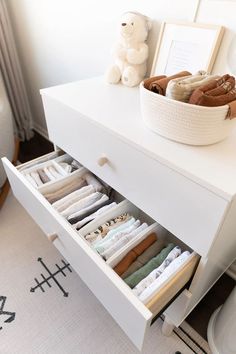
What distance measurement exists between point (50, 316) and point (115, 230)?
1.78ft

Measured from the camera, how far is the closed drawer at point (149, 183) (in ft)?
1.89

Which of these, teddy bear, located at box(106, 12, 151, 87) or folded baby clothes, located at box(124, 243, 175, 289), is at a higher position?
teddy bear, located at box(106, 12, 151, 87)

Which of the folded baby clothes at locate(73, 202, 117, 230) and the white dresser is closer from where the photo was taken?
the white dresser

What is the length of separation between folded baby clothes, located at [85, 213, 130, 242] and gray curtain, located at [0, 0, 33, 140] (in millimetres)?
1500

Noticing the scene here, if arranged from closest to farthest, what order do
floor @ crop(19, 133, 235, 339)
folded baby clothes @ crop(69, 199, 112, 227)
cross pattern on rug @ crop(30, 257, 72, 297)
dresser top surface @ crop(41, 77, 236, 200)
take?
dresser top surface @ crop(41, 77, 236, 200) → folded baby clothes @ crop(69, 199, 112, 227) → floor @ crop(19, 133, 235, 339) → cross pattern on rug @ crop(30, 257, 72, 297)

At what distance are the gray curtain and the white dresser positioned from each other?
1.06 metres

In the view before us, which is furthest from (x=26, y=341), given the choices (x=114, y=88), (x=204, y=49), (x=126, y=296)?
(x=204, y=49)

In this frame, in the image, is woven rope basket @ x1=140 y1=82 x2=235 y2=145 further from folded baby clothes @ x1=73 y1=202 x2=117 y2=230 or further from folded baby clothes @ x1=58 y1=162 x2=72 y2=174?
folded baby clothes @ x1=58 y1=162 x2=72 y2=174

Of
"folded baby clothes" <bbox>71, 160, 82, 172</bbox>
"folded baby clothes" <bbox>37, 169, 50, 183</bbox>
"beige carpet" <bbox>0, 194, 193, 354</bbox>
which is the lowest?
"beige carpet" <bbox>0, 194, 193, 354</bbox>

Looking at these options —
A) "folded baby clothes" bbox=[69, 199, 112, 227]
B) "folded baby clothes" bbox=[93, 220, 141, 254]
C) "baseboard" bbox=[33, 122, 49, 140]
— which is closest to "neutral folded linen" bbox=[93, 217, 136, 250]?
"folded baby clothes" bbox=[93, 220, 141, 254]

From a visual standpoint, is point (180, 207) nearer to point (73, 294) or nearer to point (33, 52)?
point (73, 294)

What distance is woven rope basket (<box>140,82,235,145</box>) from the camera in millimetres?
583

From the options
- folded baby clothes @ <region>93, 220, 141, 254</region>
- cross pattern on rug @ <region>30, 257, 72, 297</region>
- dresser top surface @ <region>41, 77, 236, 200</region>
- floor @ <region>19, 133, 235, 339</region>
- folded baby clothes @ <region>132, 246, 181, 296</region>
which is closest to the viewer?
dresser top surface @ <region>41, 77, 236, 200</region>

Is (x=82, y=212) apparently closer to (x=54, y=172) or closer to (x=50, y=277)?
(x=54, y=172)
